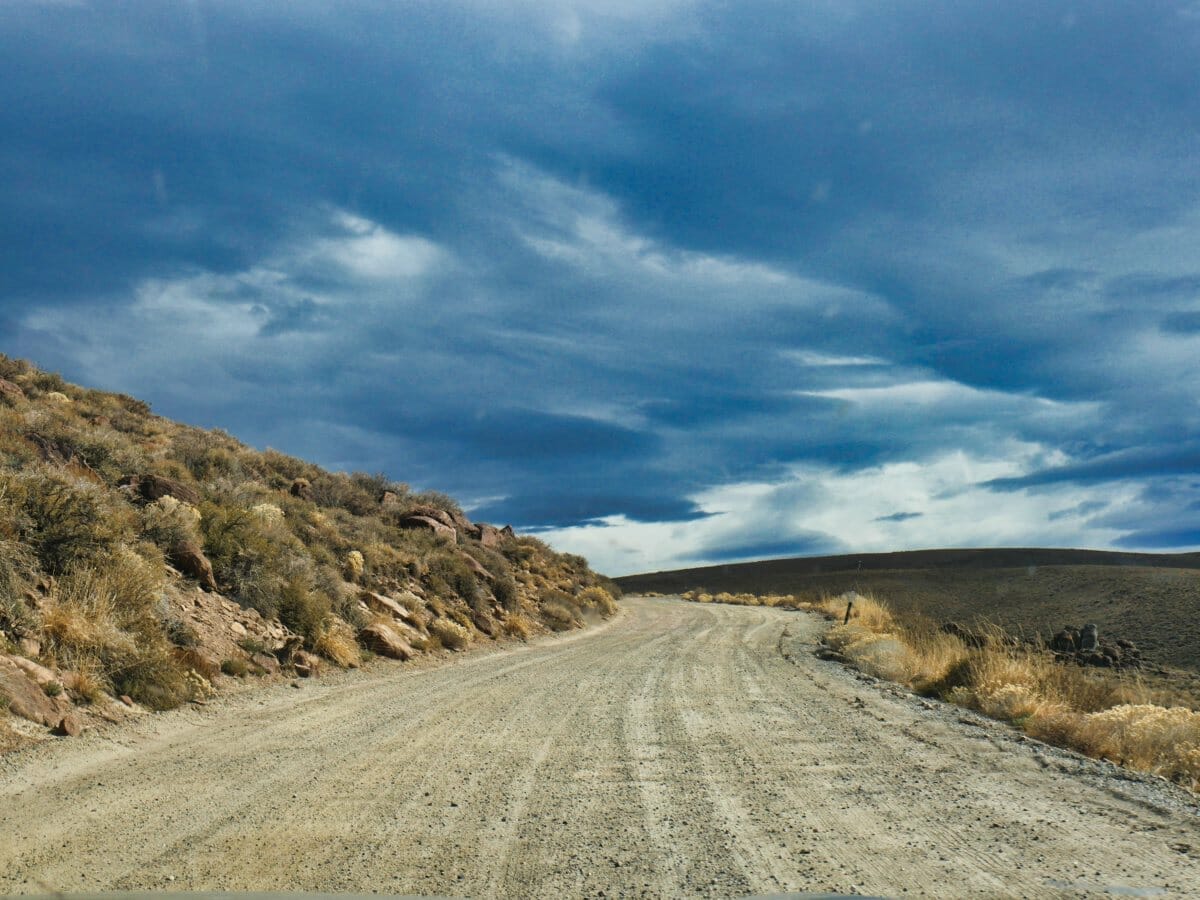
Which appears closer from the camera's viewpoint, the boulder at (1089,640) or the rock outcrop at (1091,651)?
the rock outcrop at (1091,651)

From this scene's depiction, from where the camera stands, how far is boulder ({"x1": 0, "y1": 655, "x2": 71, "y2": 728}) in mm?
8219

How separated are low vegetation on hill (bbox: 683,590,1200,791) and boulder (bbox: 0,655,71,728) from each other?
10.9m

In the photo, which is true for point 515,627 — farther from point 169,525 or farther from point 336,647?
point 169,525

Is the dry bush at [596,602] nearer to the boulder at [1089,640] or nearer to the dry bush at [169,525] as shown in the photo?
the boulder at [1089,640]

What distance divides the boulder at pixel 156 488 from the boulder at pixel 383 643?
456cm

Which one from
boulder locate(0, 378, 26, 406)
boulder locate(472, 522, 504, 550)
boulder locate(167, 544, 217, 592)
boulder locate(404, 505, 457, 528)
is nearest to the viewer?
boulder locate(167, 544, 217, 592)

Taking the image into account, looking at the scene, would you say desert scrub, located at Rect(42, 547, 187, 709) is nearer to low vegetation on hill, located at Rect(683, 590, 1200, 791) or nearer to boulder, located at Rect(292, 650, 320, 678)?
boulder, located at Rect(292, 650, 320, 678)

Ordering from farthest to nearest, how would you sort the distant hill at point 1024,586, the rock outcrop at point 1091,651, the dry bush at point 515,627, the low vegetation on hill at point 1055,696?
1. the distant hill at point 1024,586
2. the dry bush at point 515,627
3. the rock outcrop at point 1091,651
4. the low vegetation on hill at point 1055,696

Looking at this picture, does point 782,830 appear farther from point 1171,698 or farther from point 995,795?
point 1171,698

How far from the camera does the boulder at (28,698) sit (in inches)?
324

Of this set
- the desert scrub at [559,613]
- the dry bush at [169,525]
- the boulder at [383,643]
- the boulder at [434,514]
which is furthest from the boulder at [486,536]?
the dry bush at [169,525]

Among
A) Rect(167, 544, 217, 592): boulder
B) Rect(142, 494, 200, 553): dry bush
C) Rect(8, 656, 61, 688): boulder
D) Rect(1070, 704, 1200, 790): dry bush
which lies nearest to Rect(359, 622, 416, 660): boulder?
Rect(167, 544, 217, 592): boulder

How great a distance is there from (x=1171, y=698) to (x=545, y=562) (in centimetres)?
2804

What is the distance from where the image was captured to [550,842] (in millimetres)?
5219
